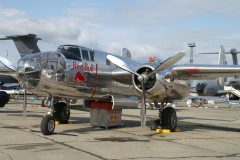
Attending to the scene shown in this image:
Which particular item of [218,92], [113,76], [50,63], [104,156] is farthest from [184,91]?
[218,92]

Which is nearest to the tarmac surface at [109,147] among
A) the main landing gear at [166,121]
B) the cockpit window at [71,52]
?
the main landing gear at [166,121]

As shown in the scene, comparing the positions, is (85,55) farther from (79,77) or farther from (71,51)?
(79,77)

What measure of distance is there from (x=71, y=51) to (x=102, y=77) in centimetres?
179

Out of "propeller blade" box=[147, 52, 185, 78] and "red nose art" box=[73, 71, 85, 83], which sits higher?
"propeller blade" box=[147, 52, 185, 78]

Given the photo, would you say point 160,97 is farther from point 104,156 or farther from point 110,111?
point 104,156

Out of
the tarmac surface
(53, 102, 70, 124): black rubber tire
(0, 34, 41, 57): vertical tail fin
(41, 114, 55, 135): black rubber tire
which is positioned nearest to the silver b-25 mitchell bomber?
(41, 114, 55, 135): black rubber tire

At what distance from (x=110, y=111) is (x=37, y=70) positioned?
4290mm

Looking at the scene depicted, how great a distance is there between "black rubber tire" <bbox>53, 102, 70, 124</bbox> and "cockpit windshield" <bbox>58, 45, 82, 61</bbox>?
4058mm

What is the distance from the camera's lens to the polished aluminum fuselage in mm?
11953

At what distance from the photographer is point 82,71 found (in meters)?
13.2

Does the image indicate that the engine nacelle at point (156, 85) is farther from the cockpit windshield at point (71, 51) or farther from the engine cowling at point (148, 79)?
the cockpit windshield at point (71, 51)

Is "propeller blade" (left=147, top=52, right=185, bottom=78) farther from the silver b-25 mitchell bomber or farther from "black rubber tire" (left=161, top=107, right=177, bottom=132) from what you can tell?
"black rubber tire" (left=161, top=107, right=177, bottom=132)

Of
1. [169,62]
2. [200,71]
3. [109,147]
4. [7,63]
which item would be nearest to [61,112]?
[7,63]

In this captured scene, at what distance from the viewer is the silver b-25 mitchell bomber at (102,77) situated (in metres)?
12.0
